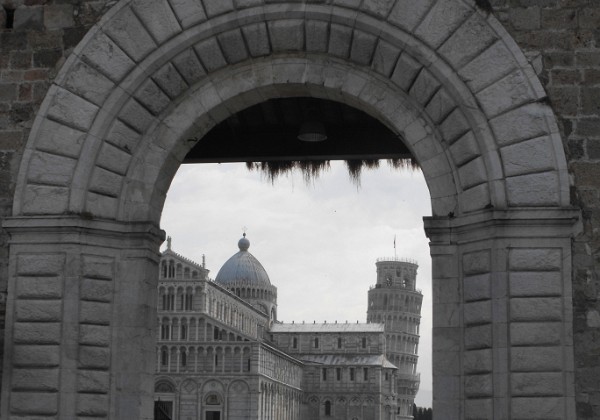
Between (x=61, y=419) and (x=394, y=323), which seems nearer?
(x=61, y=419)

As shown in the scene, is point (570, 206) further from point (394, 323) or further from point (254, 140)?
point (394, 323)

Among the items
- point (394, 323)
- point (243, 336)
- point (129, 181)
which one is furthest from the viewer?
point (394, 323)

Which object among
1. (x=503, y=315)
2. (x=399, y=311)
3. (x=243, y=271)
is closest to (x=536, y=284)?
(x=503, y=315)

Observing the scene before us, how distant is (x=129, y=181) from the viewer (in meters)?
13.2

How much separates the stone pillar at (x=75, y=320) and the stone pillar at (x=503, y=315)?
11.3 ft

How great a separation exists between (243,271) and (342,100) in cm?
12580

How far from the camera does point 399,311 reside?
16188cm

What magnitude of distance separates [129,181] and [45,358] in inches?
89.5

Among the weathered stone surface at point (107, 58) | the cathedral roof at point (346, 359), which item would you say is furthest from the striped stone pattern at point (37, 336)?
the cathedral roof at point (346, 359)

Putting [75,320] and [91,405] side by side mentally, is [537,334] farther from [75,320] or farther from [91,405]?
[75,320]

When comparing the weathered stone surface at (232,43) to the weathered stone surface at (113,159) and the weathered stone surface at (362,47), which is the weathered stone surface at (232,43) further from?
the weathered stone surface at (113,159)

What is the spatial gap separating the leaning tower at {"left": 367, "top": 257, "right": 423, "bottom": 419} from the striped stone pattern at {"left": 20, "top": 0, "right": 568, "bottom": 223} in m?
148

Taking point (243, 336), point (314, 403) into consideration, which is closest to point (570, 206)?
point (243, 336)

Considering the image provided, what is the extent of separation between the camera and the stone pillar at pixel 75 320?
12.6m
